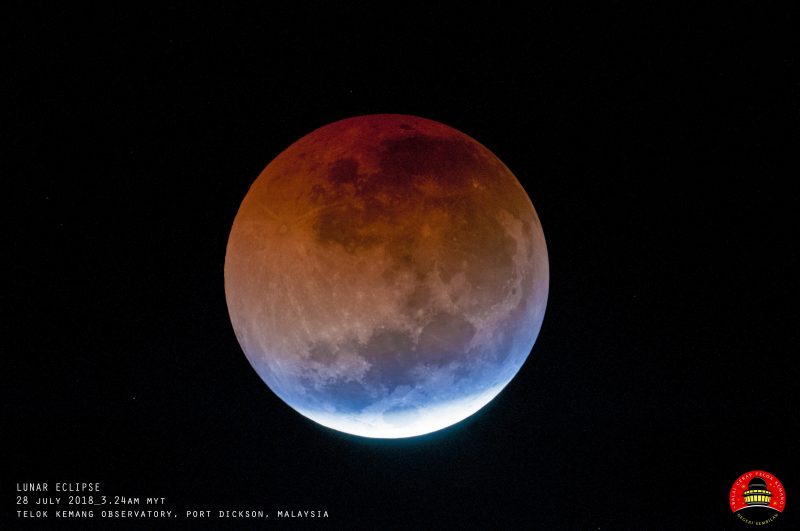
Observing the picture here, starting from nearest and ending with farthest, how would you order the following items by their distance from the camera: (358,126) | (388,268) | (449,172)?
(388,268) < (449,172) < (358,126)

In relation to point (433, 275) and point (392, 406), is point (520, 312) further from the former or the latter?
point (392, 406)

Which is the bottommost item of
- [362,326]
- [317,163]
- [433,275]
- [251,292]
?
[362,326]

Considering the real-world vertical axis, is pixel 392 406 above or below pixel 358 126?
below

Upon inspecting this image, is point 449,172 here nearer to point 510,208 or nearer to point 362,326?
point 510,208

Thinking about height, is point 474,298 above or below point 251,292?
below

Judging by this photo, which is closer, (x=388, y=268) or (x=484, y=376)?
(x=388, y=268)

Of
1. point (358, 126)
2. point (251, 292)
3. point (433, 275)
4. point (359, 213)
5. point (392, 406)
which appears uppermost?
point (358, 126)

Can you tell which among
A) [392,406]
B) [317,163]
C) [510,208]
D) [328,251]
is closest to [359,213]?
[328,251]

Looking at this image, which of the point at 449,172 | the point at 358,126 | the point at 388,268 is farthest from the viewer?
the point at 358,126

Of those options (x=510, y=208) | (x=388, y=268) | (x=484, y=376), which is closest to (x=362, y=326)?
(x=388, y=268)
